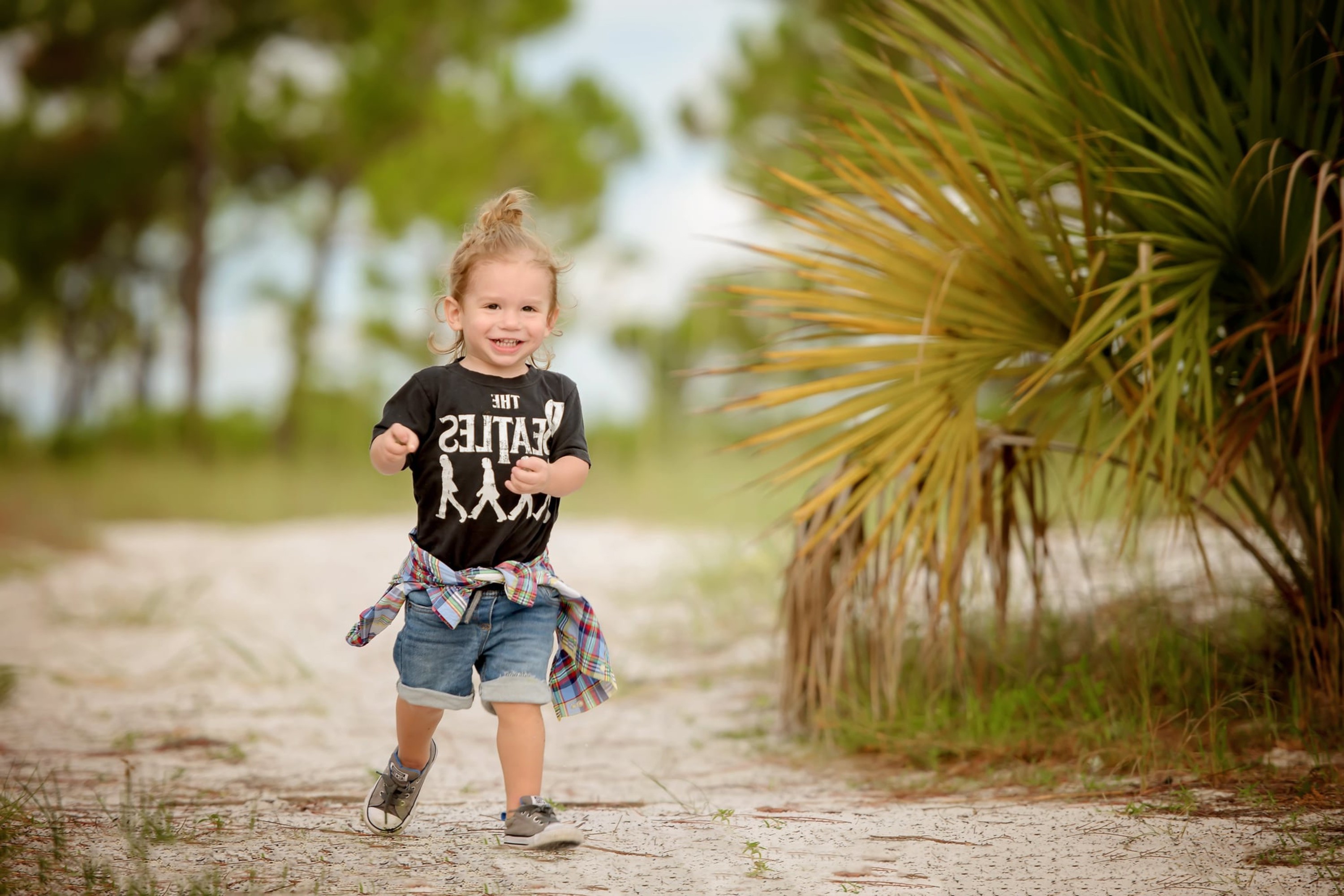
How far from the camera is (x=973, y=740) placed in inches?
149

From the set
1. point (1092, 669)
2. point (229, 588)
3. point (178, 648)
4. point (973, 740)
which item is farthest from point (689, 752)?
point (229, 588)

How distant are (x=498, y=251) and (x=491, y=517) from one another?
1.97 ft

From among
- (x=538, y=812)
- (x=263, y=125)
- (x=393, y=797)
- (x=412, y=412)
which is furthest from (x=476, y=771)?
(x=263, y=125)

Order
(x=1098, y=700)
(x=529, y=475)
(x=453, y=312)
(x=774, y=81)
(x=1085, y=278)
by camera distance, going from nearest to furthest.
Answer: (x=529, y=475) → (x=453, y=312) → (x=1085, y=278) → (x=1098, y=700) → (x=774, y=81)

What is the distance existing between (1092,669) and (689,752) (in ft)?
4.65

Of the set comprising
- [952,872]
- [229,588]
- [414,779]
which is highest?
[229,588]

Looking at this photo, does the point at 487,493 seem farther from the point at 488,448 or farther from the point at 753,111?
the point at 753,111

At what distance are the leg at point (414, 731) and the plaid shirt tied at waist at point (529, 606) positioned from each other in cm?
19

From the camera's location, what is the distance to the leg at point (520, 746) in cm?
276

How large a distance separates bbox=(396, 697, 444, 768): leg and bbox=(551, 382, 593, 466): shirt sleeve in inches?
25.9

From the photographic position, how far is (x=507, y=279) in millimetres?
2762

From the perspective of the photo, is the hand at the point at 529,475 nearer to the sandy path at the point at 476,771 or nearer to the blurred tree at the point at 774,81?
the sandy path at the point at 476,771

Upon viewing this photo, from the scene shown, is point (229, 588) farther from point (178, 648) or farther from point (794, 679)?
point (794, 679)

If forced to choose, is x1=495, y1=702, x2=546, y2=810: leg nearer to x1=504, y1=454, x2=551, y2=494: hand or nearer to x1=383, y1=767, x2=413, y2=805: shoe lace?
x1=383, y1=767, x2=413, y2=805: shoe lace
